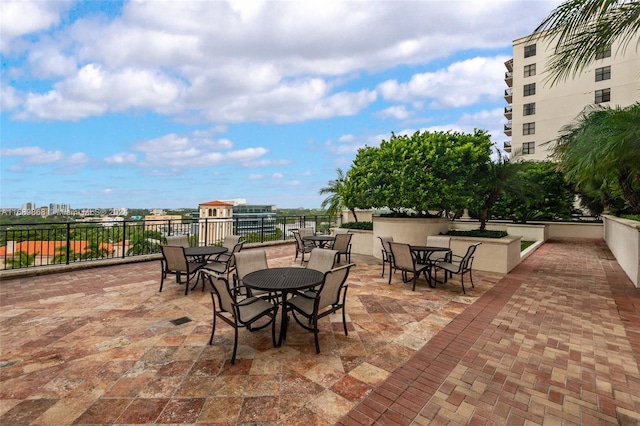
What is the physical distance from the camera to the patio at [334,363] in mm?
2188

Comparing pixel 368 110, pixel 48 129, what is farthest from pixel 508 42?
pixel 48 129

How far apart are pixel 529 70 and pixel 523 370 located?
118 feet

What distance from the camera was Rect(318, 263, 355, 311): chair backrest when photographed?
321 cm

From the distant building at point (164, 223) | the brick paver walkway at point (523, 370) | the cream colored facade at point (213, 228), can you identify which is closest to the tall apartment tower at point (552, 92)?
the brick paver walkway at point (523, 370)

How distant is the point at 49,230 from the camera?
7.08m

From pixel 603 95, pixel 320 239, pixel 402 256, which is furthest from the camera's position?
pixel 603 95

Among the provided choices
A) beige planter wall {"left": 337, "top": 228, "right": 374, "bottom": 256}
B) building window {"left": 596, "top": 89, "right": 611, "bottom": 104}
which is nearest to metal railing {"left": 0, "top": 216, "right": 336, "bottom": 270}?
beige planter wall {"left": 337, "top": 228, "right": 374, "bottom": 256}

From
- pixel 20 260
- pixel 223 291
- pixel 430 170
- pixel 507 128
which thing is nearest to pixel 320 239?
pixel 430 170

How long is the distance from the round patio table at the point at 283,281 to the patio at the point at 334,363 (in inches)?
18.4

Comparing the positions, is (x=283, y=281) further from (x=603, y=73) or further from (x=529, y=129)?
(x=603, y=73)

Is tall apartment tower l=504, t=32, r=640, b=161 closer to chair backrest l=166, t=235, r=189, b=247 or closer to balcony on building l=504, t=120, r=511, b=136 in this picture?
balcony on building l=504, t=120, r=511, b=136

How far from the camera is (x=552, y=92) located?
27.3 m

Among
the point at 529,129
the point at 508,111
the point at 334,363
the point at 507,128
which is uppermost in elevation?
the point at 508,111

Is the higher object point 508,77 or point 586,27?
point 508,77
